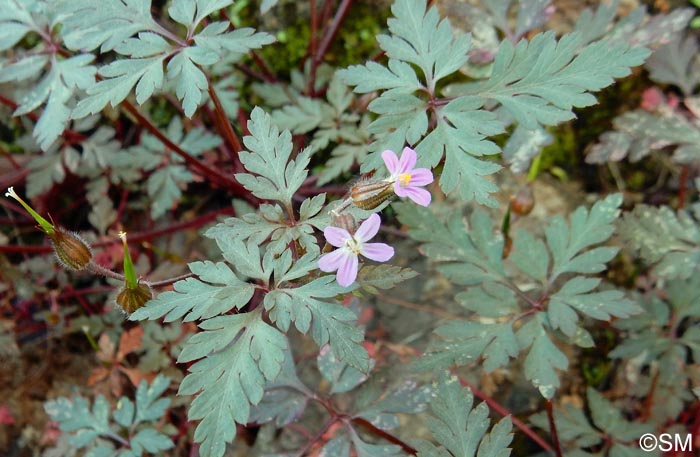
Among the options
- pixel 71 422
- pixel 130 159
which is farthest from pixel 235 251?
pixel 130 159

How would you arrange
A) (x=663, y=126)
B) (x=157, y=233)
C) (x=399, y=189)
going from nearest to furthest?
(x=399, y=189) → (x=663, y=126) → (x=157, y=233)

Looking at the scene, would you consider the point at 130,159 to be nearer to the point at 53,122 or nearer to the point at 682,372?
the point at 53,122

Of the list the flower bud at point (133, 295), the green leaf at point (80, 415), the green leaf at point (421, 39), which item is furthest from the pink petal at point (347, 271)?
the green leaf at point (80, 415)

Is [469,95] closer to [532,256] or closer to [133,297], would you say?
[532,256]

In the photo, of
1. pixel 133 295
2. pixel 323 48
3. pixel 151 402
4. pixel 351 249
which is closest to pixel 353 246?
pixel 351 249

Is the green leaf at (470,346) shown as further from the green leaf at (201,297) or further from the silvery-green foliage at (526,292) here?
the green leaf at (201,297)
